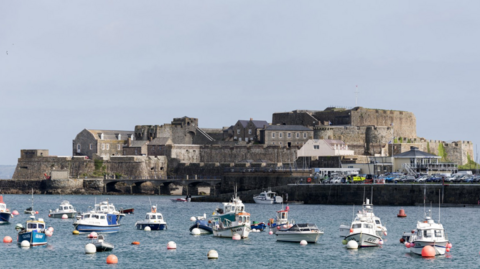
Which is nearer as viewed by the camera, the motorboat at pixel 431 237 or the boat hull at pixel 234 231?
the motorboat at pixel 431 237

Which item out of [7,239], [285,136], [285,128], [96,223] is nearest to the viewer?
[7,239]

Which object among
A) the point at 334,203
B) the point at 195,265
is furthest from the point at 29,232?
the point at 334,203

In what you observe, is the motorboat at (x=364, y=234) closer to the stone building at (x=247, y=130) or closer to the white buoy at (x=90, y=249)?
the white buoy at (x=90, y=249)

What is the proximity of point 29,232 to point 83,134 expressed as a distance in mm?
75200

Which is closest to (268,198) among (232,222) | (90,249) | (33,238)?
(232,222)

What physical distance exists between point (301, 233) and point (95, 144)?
2984 inches

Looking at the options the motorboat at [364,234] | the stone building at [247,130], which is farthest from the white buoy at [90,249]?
the stone building at [247,130]

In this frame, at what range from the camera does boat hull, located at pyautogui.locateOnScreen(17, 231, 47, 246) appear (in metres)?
47.8

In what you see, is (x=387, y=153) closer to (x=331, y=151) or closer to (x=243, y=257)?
(x=331, y=151)

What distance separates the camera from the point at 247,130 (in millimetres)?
119062

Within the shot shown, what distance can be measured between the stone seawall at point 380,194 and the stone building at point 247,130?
30.6 meters

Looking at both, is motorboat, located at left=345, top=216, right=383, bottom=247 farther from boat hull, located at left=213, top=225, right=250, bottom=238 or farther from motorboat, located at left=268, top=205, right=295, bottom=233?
motorboat, located at left=268, top=205, right=295, bottom=233

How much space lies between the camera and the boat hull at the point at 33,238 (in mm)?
47750

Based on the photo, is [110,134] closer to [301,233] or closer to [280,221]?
[280,221]
